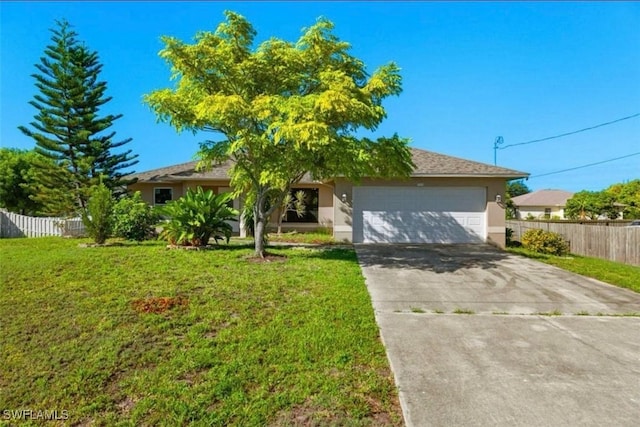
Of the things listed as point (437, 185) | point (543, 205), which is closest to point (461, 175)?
point (437, 185)

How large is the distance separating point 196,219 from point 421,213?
7.86 m

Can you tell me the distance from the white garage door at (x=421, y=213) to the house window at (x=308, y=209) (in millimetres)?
3310

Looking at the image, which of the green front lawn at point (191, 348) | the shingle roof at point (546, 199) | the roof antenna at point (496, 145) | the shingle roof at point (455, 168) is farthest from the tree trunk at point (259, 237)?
the shingle roof at point (546, 199)

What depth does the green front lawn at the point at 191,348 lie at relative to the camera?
3.20 m

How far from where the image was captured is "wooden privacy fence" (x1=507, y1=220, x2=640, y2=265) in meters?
11.2

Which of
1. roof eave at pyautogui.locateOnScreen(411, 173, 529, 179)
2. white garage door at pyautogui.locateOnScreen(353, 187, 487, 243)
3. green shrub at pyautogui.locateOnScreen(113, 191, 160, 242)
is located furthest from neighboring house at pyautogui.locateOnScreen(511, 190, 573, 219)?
green shrub at pyautogui.locateOnScreen(113, 191, 160, 242)

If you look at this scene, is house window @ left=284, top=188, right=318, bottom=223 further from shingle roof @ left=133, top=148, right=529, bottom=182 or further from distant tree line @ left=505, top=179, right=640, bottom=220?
distant tree line @ left=505, top=179, right=640, bottom=220

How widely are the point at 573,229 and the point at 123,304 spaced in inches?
571

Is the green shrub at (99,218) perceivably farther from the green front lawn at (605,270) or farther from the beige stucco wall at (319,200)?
the green front lawn at (605,270)

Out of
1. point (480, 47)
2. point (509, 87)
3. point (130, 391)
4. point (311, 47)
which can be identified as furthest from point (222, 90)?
point (509, 87)

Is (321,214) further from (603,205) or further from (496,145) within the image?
(603,205)

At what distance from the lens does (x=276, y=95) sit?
856cm

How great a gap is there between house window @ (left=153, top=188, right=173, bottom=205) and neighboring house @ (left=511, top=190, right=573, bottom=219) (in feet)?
139

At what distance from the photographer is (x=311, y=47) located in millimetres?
8367
